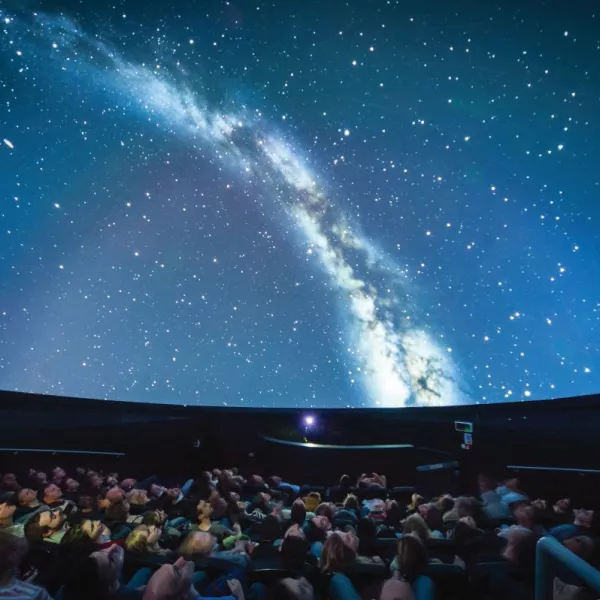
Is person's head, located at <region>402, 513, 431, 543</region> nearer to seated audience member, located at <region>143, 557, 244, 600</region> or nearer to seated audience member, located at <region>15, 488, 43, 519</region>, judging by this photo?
seated audience member, located at <region>143, 557, 244, 600</region>

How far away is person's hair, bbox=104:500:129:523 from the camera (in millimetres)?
5816

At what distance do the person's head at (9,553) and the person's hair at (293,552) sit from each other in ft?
7.03

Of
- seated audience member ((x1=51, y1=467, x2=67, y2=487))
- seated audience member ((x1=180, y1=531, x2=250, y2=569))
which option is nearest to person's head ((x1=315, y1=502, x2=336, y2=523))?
seated audience member ((x1=180, y1=531, x2=250, y2=569))

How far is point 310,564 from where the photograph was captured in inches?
149

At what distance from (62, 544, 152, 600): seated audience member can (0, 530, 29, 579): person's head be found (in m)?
0.45

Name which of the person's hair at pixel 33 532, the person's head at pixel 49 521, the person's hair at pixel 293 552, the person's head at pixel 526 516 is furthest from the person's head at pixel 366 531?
the person's head at pixel 49 521

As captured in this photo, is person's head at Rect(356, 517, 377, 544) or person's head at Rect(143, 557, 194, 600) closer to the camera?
person's head at Rect(143, 557, 194, 600)

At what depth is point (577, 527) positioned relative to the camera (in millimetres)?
5219

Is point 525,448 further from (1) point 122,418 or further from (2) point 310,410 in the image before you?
(1) point 122,418

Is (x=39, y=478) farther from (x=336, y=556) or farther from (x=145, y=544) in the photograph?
(x=336, y=556)

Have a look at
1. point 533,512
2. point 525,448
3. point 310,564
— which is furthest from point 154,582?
point 525,448

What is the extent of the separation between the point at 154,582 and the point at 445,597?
2328 millimetres

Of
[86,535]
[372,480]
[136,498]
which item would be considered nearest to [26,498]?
[136,498]

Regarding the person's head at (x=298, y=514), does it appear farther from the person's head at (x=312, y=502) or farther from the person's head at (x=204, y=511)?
the person's head at (x=312, y=502)
